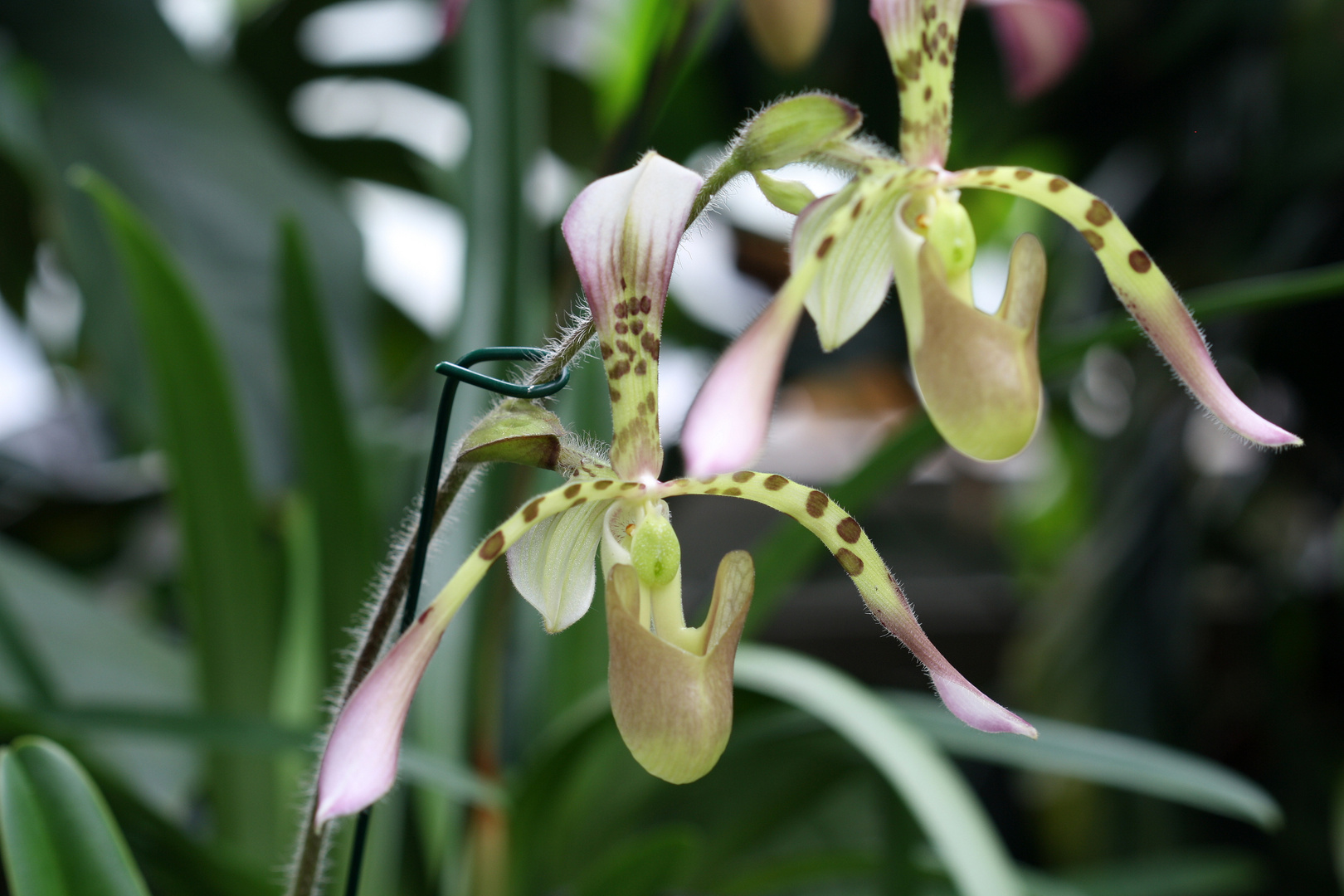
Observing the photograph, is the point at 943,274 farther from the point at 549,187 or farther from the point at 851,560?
the point at 549,187

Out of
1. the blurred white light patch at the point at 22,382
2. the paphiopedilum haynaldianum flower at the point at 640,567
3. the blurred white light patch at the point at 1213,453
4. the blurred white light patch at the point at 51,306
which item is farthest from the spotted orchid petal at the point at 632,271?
the blurred white light patch at the point at 22,382

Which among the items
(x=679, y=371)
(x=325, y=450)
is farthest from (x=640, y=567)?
(x=679, y=371)

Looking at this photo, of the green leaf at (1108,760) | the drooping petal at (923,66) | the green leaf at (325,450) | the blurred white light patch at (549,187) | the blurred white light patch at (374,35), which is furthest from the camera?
the blurred white light patch at (374,35)

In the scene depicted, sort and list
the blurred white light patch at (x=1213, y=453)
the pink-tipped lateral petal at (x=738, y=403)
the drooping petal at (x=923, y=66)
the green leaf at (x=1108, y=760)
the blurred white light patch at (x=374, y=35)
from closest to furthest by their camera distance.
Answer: the pink-tipped lateral petal at (x=738, y=403) < the drooping petal at (x=923, y=66) < the green leaf at (x=1108, y=760) < the blurred white light patch at (x=1213, y=453) < the blurred white light patch at (x=374, y=35)

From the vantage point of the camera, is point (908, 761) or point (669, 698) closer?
point (669, 698)

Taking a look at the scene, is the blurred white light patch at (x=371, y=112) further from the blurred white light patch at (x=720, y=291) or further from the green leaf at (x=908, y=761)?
the green leaf at (x=908, y=761)

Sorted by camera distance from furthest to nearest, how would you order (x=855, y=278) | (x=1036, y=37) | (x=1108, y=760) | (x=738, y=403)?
(x=1108, y=760)
(x=1036, y=37)
(x=855, y=278)
(x=738, y=403)

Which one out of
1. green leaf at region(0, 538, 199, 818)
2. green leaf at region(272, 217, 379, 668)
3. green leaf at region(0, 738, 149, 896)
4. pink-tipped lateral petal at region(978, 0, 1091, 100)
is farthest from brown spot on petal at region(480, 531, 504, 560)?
green leaf at region(0, 538, 199, 818)
